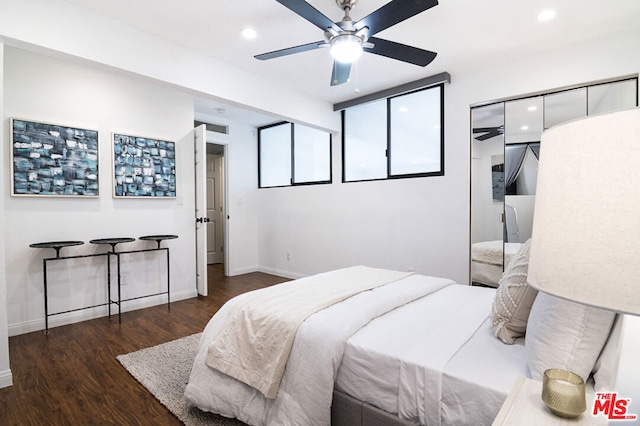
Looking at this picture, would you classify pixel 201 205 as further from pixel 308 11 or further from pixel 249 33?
pixel 308 11

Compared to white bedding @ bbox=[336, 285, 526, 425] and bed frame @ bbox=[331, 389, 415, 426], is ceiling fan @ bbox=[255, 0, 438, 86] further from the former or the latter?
bed frame @ bbox=[331, 389, 415, 426]

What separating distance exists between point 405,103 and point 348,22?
7.40ft

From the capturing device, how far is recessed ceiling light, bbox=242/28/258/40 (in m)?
2.75

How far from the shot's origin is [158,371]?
2.32 m

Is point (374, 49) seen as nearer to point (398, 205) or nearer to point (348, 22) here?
point (348, 22)

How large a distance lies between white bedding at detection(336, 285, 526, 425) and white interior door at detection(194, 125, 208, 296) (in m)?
3.06

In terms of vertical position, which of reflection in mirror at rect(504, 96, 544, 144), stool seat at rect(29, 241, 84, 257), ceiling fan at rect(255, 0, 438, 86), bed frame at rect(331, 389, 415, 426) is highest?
ceiling fan at rect(255, 0, 438, 86)

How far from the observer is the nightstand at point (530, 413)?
2.61 ft

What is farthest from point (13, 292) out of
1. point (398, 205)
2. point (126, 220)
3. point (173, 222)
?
point (398, 205)

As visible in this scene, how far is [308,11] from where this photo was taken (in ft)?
6.35

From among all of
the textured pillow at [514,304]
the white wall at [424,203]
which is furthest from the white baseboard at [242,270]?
the textured pillow at [514,304]

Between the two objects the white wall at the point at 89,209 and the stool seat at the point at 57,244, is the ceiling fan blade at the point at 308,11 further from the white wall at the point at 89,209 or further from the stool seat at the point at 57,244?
the stool seat at the point at 57,244

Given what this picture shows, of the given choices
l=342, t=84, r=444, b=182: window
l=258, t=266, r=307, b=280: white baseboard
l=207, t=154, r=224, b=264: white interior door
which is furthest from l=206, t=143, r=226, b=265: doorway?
l=342, t=84, r=444, b=182: window

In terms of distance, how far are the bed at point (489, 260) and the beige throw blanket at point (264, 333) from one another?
82.3 inches
